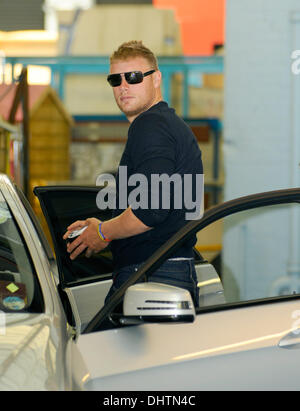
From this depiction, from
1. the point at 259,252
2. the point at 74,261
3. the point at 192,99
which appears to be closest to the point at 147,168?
the point at 74,261

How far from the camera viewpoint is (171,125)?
2475mm

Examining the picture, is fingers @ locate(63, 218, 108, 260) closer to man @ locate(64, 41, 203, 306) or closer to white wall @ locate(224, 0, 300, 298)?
man @ locate(64, 41, 203, 306)

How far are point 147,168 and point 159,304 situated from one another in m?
0.54

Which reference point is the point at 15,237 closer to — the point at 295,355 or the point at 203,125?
the point at 295,355

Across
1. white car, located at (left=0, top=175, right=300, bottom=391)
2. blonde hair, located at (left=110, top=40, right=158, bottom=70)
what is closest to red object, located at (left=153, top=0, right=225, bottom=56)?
blonde hair, located at (left=110, top=40, right=158, bottom=70)

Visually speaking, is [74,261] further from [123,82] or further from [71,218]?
[123,82]

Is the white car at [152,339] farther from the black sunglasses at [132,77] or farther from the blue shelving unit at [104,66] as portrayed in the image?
the blue shelving unit at [104,66]

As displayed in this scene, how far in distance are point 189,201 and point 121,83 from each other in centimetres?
47

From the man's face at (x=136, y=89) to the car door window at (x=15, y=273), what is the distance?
0.55 m

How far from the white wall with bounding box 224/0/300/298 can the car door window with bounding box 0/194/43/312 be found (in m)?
3.15

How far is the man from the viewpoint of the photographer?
2.41 m

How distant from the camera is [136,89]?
2.60m
